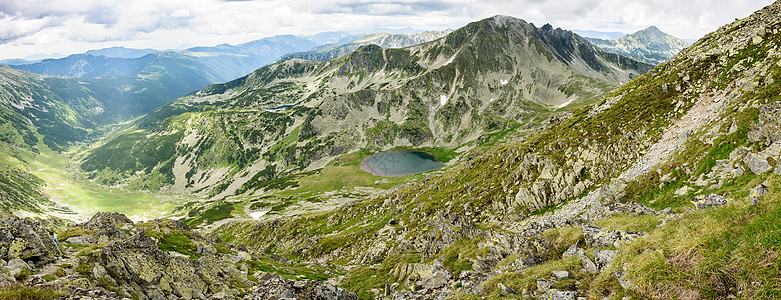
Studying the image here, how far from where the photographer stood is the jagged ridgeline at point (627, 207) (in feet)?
36.2

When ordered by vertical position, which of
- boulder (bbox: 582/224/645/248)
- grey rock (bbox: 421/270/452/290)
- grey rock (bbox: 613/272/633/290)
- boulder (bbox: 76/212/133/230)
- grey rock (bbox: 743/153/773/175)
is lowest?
boulder (bbox: 76/212/133/230)

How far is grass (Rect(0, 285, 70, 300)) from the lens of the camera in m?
14.1

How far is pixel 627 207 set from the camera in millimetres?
28281

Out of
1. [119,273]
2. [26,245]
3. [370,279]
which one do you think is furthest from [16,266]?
[370,279]

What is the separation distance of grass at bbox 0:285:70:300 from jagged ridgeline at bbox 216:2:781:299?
20.8 meters

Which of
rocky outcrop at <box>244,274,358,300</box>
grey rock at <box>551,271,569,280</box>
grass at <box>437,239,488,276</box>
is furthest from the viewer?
grass at <box>437,239,488,276</box>

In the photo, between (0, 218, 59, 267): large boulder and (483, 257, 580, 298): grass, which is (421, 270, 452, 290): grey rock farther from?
(0, 218, 59, 267): large boulder

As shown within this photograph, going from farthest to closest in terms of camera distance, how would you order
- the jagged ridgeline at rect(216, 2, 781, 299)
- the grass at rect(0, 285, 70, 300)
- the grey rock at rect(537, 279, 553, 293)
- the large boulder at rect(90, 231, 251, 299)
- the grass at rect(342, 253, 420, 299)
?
the grass at rect(342, 253, 420, 299) → the large boulder at rect(90, 231, 251, 299) → the grey rock at rect(537, 279, 553, 293) → the grass at rect(0, 285, 70, 300) → the jagged ridgeline at rect(216, 2, 781, 299)

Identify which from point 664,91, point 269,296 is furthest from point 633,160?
point 269,296

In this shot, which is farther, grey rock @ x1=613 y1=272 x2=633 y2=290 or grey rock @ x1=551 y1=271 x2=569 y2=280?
grey rock @ x1=551 y1=271 x2=569 y2=280

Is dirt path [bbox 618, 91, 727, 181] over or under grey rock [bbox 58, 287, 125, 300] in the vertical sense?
over

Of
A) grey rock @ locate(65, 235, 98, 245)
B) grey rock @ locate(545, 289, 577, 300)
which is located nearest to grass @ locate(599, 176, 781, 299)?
grey rock @ locate(545, 289, 577, 300)

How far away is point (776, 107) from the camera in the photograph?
3108 cm

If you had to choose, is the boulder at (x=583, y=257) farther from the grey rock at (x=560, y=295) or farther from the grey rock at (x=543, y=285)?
the grey rock at (x=560, y=295)
